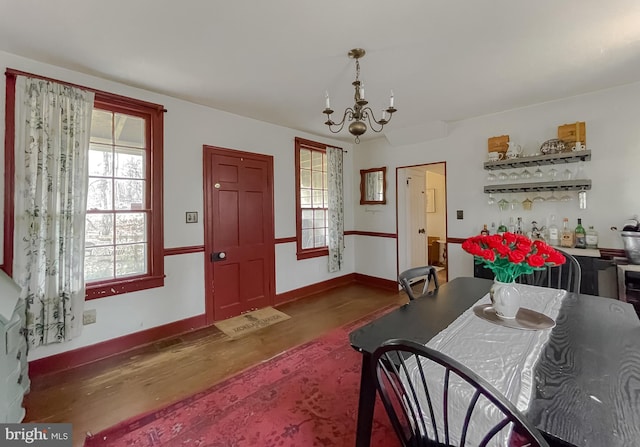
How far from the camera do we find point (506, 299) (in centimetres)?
142

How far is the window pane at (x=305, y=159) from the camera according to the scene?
4406mm

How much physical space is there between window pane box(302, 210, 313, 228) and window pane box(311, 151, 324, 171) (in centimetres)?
72

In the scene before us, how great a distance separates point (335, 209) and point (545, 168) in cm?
277

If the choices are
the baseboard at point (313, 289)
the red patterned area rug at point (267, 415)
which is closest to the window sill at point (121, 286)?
the red patterned area rug at point (267, 415)

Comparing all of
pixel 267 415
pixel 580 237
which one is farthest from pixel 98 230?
pixel 580 237

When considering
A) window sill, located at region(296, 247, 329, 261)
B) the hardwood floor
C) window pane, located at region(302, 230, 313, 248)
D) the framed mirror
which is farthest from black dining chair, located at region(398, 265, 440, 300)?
the framed mirror

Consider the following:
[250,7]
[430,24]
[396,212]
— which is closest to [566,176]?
[396,212]

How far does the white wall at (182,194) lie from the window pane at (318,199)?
554 mm

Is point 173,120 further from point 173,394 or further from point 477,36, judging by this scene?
point 477,36

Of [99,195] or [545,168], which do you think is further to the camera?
[545,168]

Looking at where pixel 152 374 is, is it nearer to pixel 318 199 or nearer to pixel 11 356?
pixel 11 356

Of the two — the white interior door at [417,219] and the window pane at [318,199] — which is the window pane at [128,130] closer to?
the window pane at [318,199]

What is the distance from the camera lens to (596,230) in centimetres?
301

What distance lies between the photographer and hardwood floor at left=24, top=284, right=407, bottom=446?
6.25ft
